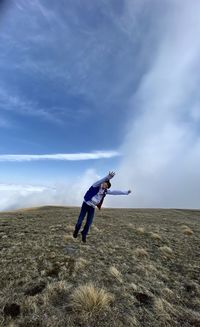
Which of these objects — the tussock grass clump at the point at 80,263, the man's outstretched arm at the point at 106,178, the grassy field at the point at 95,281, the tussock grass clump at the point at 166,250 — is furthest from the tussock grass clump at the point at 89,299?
the tussock grass clump at the point at 166,250

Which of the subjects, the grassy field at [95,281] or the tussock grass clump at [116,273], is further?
the tussock grass clump at [116,273]

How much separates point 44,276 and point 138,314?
12.5 ft

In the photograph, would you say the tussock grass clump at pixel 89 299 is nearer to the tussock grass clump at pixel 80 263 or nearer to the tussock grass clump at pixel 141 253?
the tussock grass clump at pixel 80 263

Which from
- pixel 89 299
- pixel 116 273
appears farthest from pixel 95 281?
pixel 89 299

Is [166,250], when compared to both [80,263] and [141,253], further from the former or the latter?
[80,263]

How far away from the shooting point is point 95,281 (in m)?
9.97

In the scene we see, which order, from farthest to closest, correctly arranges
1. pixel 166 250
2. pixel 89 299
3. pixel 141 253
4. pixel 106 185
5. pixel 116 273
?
pixel 166 250 < pixel 141 253 < pixel 106 185 < pixel 116 273 < pixel 89 299

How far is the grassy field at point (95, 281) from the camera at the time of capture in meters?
7.62

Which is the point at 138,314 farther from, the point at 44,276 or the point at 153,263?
Answer: the point at 153,263

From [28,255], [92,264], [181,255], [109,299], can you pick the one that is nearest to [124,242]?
[181,255]

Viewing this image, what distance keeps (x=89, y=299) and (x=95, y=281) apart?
1.98 m

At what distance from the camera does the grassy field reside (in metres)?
7.62

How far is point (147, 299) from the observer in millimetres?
9133

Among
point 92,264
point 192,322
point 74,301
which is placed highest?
point 92,264
